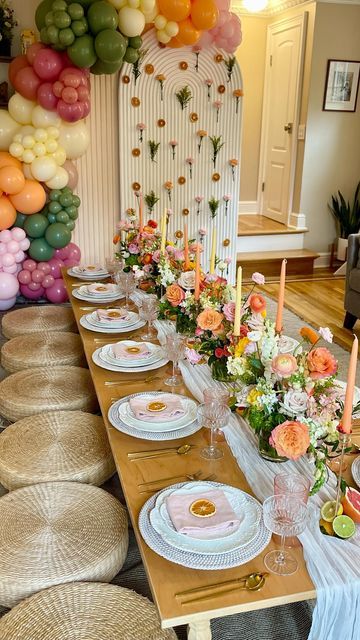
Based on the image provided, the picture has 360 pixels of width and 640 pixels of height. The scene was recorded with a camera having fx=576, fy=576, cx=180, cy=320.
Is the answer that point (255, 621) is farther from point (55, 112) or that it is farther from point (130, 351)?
point (55, 112)

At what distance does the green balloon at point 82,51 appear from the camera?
3.57 m

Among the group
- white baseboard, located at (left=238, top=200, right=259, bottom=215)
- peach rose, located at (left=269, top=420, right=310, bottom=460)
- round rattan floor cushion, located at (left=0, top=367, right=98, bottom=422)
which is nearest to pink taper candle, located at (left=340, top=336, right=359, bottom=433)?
peach rose, located at (left=269, top=420, right=310, bottom=460)

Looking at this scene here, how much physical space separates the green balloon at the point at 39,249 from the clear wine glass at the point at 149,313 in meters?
2.06

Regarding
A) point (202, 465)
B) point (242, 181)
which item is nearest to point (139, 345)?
point (202, 465)

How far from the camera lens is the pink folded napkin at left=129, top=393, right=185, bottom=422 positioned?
5.01 ft

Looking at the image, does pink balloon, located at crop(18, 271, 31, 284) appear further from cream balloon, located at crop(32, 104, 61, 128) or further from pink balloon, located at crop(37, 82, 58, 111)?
pink balloon, located at crop(37, 82, 58, 111)

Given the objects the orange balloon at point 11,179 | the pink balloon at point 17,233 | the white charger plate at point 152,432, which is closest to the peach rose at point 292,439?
the white charger plate at point 152,432

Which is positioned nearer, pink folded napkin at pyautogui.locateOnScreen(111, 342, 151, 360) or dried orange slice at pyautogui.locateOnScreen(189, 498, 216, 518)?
dried orange slice at pyautogui.locateOnScreen(189, 498, 216, 518)

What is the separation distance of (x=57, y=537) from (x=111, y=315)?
1056 mm

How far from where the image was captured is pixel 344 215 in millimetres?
6121

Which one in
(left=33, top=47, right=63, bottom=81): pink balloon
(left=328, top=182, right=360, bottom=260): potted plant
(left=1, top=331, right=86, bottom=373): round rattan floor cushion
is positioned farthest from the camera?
(left=328, top=182, right=360, bottom=260): potted plant

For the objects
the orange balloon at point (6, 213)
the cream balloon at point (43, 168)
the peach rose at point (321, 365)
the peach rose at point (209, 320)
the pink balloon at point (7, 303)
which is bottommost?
the pink balloon at point (7, 303)

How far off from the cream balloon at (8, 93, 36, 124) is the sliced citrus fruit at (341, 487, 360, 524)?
343 cm

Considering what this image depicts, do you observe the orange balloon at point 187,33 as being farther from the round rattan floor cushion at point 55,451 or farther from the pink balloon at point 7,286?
the round rattan floor cushion at point 55,451
